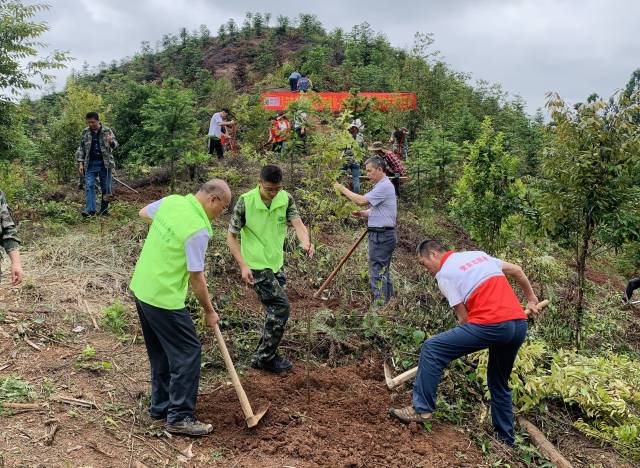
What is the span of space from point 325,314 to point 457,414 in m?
1.76

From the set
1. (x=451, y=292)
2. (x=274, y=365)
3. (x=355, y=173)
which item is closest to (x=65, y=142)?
(x=355, y=173)

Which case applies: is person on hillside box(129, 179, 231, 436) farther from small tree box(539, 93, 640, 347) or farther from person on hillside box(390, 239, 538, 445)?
small tree box(539, 93, 640, 347)

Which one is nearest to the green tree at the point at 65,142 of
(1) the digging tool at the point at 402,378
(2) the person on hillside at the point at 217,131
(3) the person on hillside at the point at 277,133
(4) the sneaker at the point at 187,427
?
(2) the person on hillside at the point at 217,131

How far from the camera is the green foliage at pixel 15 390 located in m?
3.97

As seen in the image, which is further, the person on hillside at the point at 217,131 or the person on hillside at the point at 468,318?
the person on hillside at the point at 217,131

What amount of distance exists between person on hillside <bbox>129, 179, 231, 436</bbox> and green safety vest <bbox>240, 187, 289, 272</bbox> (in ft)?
3.03

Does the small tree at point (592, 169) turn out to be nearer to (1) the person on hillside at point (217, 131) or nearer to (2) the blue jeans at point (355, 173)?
(2) the blue jeans at point (355, 173)

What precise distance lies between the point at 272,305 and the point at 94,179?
17.8 ft

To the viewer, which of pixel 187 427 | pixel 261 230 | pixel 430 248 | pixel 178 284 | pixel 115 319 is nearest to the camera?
pixel 178 284

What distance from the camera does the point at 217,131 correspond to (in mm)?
12227

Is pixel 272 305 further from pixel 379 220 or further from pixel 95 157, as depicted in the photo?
pixel 95 157

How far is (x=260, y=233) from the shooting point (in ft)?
15.6

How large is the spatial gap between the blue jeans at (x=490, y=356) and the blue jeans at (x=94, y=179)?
6.57 metres

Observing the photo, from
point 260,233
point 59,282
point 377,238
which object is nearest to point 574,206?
point 377,238
